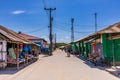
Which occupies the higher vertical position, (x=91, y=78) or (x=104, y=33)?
(x=104, y=33)

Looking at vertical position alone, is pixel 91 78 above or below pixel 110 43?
below

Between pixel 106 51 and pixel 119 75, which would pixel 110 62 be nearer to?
pixel 106 51

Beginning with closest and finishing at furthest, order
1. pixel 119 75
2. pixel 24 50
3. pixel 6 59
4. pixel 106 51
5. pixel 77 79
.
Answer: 1. pixel 77 79
2. pixel 119 75
3. pixel 6 59
4. pixel 106 51
5. pixel 24 50

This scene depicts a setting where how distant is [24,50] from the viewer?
115 ft

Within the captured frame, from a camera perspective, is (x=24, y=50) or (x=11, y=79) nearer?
(x=11, y=79)

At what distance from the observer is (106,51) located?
27125mm

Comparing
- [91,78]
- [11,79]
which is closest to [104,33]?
[91,78]

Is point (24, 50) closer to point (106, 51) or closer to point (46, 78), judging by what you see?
point (106, 51)

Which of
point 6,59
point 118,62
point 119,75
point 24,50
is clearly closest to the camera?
point 119,75

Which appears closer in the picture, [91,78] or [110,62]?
[91,78]

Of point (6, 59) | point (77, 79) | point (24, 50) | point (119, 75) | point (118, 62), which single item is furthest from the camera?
point (24, 50)

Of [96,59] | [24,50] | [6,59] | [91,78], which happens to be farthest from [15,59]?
[24,50]

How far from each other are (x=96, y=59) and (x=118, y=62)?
224 centimetres

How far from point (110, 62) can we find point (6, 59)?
8.69 m
